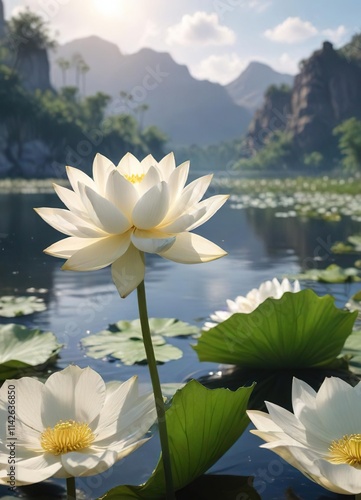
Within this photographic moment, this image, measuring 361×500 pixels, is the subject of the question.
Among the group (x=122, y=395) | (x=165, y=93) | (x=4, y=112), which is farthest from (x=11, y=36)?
(x=165, y=93)

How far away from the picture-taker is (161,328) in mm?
2010

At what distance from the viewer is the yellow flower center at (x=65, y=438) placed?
734 millimetres

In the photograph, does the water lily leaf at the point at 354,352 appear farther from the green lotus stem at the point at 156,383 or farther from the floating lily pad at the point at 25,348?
the green lotus stem at the point at 156,383

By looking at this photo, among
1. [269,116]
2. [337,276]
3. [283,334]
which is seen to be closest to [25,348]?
[283,334]

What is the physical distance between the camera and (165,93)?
96312mm

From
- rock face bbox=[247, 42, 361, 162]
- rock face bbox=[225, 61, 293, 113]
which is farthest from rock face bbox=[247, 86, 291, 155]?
rock face bbox=[225, 61, 293, 113]

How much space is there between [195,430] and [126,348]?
3.19ft

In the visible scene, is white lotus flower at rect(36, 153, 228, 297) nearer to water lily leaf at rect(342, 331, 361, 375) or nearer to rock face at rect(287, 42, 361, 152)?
water lily leaf at rect(342, 331, 361, 375)

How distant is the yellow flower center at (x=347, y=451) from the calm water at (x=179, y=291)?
0.87 feet

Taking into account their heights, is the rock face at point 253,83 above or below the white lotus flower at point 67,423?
above

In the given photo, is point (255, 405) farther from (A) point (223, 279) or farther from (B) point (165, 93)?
(B) point (165, 93)

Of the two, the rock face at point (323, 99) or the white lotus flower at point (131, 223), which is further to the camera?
the rock face at point (323, 99)

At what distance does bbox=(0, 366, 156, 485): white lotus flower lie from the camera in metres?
0.70

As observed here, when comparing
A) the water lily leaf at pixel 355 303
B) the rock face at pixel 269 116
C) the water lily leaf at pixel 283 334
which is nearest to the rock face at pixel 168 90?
the rock face at pixel 269 116
